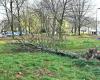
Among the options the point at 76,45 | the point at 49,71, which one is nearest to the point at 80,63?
the point at 49,71

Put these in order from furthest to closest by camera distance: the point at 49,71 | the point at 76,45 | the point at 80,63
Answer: the point at 76,45 → the point at 80,63 → the point at 49,71

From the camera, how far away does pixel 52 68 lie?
41.4 feet

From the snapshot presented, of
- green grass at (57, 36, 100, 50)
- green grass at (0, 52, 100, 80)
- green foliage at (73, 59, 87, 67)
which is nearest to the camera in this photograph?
green grass at (0, 52, 100, 80)

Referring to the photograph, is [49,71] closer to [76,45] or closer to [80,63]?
[80,63]

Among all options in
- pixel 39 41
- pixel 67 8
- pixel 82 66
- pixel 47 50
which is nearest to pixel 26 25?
pixel 39 41

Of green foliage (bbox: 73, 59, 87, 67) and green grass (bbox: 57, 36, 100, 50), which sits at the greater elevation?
green foliage (bbox: 73, 59, 87, 67)

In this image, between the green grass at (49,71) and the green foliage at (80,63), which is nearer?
the green grass at (49,71)

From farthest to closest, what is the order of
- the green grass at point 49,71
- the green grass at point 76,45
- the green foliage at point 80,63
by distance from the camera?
the green grass at point 76,45
the green foliage at point 80,63
the green grass at point 49,71

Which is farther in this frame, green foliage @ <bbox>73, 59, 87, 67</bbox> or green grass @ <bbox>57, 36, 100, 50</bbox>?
green grass @ <bbox>57, 36, 100, 50</bbox>

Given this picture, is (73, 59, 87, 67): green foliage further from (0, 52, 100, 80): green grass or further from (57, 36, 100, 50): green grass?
(57, 36, 100, 50): green grass

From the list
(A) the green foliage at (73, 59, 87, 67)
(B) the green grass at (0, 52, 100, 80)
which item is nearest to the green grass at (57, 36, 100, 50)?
(A) the green foliage at (73, 59, 87, 67)

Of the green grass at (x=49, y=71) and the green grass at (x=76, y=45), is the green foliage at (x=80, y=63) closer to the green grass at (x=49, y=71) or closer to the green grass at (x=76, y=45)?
the green grass at (x=49, y=71)

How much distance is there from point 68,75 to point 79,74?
57 cm

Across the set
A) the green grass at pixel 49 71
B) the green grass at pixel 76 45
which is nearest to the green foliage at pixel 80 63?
the green grass at pixel 49 71
